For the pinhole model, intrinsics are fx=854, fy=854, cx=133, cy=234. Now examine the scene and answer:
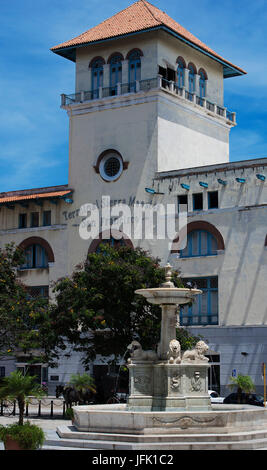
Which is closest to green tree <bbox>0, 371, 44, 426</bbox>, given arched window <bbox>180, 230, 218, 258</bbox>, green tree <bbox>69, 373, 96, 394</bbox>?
green tree <bbox>69, 373, 96, 394</bbox>

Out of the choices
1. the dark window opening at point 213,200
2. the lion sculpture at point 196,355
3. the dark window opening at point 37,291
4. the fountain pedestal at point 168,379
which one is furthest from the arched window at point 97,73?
the lion sculpture at point 196,355

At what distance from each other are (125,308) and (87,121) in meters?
18.4

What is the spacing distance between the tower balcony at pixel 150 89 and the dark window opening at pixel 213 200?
7.47 metres

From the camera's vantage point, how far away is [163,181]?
165 ft

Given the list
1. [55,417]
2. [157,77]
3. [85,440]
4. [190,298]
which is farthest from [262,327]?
[85,440]

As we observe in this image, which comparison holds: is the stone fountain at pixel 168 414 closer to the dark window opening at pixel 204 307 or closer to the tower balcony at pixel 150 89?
Result: the dark window opening at pixel 204 307

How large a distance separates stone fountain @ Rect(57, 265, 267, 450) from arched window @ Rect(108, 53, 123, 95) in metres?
28.0

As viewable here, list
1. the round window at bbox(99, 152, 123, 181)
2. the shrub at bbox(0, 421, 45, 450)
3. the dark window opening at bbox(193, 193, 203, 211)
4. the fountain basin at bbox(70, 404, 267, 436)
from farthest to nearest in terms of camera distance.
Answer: the round window at bbox(99, 152, 123, 181) < the dark window opening at bbox(193, 193, 203, 211) < the fountain basin at bbox(70, 404, 267, 436) < the shrub at bbox(0, 421, 45, 450)

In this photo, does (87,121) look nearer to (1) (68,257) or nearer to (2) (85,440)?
(1) (68,257)

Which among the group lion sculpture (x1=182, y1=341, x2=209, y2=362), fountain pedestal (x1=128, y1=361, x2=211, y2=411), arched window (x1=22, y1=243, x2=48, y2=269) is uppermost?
arched window (x1=22, y1=243, x2=48, y2=269)

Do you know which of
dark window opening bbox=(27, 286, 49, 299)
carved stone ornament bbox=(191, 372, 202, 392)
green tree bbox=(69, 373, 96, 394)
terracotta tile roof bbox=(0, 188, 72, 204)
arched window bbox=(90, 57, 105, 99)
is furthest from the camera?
dark window opening bbox=(27, 286, 49, 299)

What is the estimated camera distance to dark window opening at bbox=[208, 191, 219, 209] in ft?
159

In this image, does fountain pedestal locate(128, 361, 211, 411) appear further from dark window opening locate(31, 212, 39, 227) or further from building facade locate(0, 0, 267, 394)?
dark window opening locate(31, 212, 39, 227)

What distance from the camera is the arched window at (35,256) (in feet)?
183
